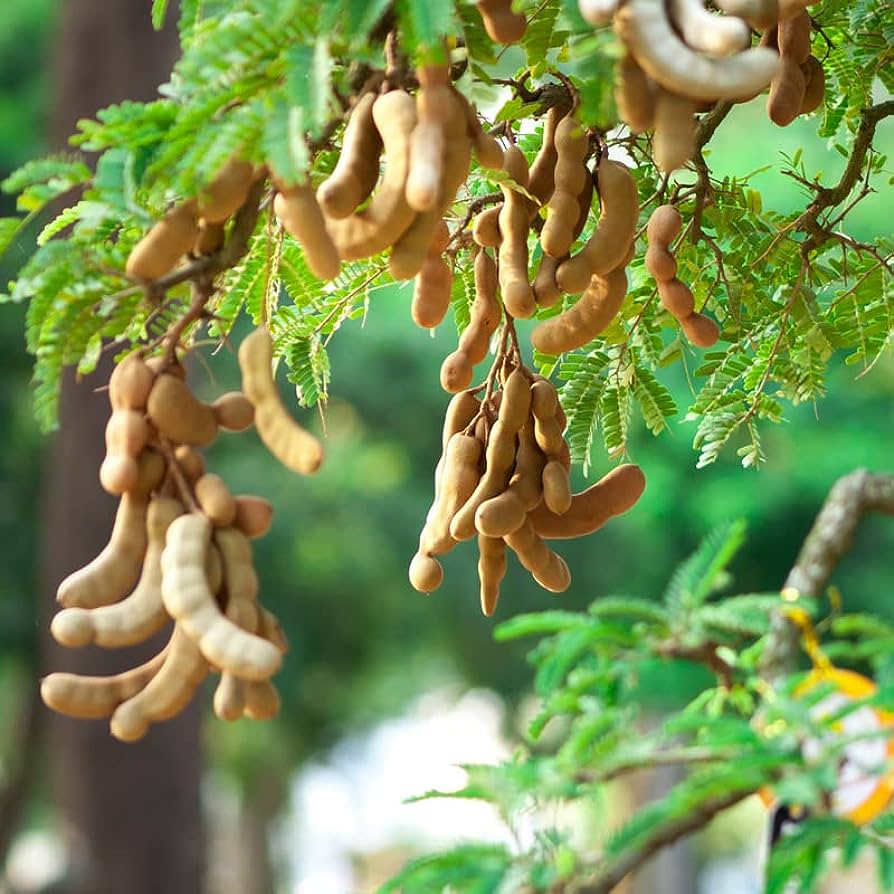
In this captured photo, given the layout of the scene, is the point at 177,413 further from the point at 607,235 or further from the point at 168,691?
the point at 607,235

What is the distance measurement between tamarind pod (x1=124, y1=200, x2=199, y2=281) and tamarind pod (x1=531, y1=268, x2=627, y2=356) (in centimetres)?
22

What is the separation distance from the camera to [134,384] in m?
0.69

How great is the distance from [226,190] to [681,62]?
20 cm

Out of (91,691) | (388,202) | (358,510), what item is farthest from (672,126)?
(358,510)

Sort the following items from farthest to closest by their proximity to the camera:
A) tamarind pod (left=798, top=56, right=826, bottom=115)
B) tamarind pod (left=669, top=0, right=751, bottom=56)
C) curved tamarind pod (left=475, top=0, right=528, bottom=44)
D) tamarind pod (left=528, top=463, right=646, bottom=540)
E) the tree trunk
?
the tree trunk → tamarind pod (left=798, top=56, right=826, bottom=115) → tamarind pod (left=528, top=463, right=646, bottom=540) → curved tamarind pod (left=475, top=0, right=528, bottom=44) → tamarind pod (left=669, top=0, right=751, bottom=56)

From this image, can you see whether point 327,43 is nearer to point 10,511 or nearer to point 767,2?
point 767,2

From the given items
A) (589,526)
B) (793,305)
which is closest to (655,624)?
(793,305)

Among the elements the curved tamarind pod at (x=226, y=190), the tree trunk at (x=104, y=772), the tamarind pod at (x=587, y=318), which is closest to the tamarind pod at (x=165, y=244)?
the curved tamarind pod at (x=226, y=190)

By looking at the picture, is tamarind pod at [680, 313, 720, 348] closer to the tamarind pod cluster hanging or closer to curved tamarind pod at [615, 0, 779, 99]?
the tamarind pod cluster hanging

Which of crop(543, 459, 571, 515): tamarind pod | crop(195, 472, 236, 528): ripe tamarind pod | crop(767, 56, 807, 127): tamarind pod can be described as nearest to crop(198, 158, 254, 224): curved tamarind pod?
crop(195, 472, 236, 528): ripe tamarind pod

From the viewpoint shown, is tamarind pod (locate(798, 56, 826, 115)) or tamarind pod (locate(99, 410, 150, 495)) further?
tamarind pod (locate(798, 56, 826, 115))

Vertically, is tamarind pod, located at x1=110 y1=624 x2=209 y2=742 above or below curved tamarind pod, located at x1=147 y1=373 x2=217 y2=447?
below

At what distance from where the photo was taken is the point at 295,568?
6727mm

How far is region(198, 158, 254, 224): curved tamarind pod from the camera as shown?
2.14 ft
